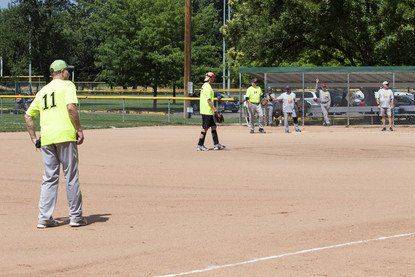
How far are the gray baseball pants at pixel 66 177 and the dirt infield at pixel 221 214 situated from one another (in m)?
0.29

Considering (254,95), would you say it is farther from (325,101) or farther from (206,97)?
(206,97)

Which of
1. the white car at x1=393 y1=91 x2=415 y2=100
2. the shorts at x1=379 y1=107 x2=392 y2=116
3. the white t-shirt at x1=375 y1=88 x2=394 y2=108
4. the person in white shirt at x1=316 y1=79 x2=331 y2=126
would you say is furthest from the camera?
the white car at x1=393 y1=91 x2=415 y2=100

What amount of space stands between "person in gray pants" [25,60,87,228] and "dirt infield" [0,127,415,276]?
380 mm

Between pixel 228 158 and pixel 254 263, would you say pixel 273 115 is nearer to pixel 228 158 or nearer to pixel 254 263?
pixel 228 158

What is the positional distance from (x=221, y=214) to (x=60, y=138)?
2233mm

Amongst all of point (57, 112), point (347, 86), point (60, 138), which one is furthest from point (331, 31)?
point (60, 138)

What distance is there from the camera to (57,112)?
424 inches

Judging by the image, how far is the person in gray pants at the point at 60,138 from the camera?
35.1 feet

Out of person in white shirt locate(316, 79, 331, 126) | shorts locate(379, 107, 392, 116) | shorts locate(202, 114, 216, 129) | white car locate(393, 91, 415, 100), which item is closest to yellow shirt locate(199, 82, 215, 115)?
shorts locate(202, 114, 216, 129)

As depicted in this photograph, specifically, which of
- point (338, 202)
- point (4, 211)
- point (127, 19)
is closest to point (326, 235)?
point (338, 202)

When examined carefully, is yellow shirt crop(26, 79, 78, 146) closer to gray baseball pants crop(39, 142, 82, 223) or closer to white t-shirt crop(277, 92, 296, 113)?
gray baseball pants crop(39, 142, 82, 223)

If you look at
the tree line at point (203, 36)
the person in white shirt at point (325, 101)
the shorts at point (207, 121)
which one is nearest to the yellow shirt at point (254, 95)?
the person in white shirt at point (325, 101)

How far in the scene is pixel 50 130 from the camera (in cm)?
1075

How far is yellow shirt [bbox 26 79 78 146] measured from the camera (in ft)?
35.2
